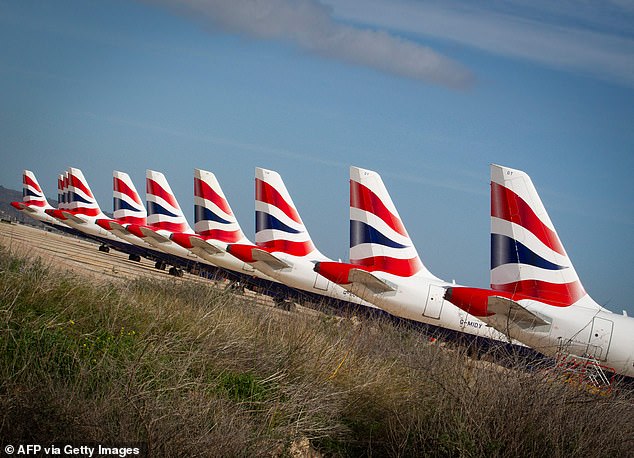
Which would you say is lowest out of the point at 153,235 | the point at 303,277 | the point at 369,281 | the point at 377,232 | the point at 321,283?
the point at 321,283

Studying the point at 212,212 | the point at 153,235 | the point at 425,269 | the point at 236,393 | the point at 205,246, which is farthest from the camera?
the point at 153,235

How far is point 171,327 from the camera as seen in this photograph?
467 inches

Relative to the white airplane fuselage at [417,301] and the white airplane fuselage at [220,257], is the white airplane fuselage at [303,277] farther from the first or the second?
the white airplane fuselage at [220,257]

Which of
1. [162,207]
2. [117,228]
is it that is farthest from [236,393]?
[117,228]

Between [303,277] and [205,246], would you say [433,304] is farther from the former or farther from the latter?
[205,246]

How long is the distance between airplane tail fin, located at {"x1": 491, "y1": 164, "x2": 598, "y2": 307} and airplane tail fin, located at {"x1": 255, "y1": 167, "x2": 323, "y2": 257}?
1240 cm

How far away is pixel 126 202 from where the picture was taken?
5781 centimetres

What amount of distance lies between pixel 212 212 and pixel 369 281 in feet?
59.1

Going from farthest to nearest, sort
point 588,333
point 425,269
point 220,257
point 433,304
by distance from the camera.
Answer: point 220,257 < point 425,269 < point 433,304 < point 588,333

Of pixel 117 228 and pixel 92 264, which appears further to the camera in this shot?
pixel 117 228

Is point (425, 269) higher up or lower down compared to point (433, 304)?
higher up

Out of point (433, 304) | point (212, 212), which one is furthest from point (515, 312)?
point (212, 212)

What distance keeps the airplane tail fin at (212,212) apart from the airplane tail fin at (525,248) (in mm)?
21514

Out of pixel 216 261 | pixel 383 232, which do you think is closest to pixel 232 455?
pixel 383 232
